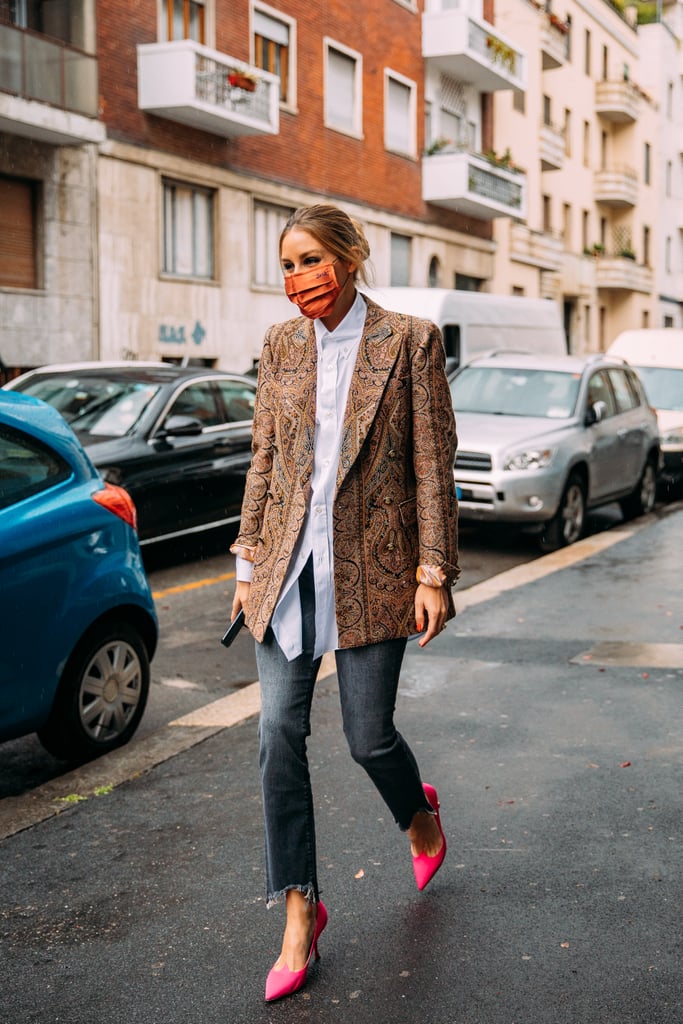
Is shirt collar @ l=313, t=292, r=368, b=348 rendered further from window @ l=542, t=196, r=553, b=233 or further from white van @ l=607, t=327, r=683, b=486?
window @ l=542, t=196, r=553, b=233

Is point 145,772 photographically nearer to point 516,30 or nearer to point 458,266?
point 458,266

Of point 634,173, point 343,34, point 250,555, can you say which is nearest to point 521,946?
point 250,555

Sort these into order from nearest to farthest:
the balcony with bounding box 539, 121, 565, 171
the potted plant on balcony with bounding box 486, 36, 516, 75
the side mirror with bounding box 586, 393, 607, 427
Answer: the side mirror with bounding box 586, 393, 607, 427
the potted plant on balcony with bounding box 486, 36, 516, 75
the balcony with bounding box 539, 121, 565, 171

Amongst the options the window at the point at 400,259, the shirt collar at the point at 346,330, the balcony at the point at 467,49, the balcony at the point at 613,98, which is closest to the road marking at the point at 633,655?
the shirt collar at the point at 346,330

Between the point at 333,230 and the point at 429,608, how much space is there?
3.18 feet

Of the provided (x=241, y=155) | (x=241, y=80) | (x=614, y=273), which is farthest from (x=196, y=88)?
(x=614, y=273)

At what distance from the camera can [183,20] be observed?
2367 centimetres

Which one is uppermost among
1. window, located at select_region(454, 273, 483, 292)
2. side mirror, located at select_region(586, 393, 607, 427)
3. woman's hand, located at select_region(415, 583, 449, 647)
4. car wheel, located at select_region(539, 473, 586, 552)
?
window, located at select_region(454, 273, 483, 292)

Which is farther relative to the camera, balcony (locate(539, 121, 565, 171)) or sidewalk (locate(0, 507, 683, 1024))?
balcony (locate(539, 121, 565, 171))

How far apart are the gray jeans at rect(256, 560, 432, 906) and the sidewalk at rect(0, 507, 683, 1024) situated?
0.30 meters

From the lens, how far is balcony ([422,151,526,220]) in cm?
3167

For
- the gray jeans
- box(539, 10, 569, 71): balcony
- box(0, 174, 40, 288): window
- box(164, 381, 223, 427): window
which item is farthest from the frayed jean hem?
box(539, 10, 569, 71): balcony

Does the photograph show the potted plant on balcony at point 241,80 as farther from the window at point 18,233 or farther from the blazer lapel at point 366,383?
the blazer lapel at point 366,383

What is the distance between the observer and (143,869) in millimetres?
4207
